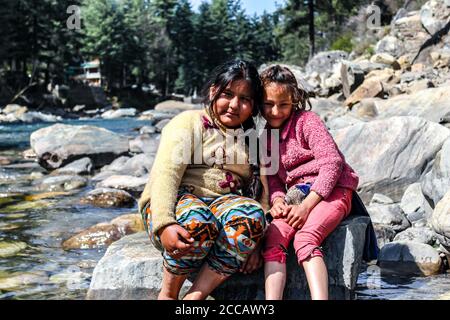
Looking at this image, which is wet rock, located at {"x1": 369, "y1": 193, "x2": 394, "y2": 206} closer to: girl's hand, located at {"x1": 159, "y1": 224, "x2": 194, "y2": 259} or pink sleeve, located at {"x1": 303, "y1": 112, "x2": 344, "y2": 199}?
pink sleeve, located at {"x1": 303, "y1": 112, "x2": 344, "y2": 199}

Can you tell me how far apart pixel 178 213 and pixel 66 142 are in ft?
28.0

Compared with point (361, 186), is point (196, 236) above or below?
above

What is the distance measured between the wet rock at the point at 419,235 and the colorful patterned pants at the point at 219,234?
2.22m

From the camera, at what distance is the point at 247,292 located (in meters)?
3.05

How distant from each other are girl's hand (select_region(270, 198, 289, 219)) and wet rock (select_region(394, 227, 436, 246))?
76.0 inches

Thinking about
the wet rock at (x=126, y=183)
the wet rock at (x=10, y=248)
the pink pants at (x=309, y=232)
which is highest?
the pink pants at (x=309, y=232)

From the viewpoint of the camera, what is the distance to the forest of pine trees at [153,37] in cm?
3590

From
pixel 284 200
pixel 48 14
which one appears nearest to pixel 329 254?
pixel 284 200

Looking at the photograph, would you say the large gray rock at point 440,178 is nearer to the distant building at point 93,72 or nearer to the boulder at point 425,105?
the boulder at point 425,105

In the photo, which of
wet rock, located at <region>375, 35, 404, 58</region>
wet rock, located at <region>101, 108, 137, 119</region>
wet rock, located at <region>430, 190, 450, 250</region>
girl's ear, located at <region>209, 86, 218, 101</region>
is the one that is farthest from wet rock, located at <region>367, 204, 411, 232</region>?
wet rock, located at <region>101, 108, 137, 119</region>

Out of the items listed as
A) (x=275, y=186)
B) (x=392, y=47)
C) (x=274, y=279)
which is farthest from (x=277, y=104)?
(x=392, y=47)

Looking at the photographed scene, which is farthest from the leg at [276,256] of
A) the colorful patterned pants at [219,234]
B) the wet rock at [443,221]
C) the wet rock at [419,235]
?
the wet rock at [419,235]

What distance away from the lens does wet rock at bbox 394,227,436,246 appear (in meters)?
4.43

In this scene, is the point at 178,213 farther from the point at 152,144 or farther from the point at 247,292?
the point at 152,144
